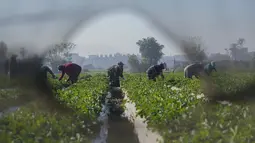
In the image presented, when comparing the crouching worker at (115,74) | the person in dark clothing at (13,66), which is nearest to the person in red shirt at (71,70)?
the crouching worker at (115,74)

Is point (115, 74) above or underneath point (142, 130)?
above

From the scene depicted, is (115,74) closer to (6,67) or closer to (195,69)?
(195,69)

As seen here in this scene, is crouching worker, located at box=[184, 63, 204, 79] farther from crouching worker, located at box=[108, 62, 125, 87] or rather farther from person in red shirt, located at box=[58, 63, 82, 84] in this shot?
person in red shirt, located at box=[58, 63, 82, 84]

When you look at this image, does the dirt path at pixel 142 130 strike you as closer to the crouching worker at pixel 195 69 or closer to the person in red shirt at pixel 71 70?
the person in red shirt at pixel 71 70

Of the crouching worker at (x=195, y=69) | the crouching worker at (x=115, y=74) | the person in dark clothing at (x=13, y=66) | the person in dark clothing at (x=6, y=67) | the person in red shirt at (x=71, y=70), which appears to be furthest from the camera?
the crouching worker at (x=195, y=69)

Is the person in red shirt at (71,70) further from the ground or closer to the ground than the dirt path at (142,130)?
further from the ground

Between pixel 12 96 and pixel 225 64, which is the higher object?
pixel 225 64

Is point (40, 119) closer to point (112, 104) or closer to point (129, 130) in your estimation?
point (129, 130)

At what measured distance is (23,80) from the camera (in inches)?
428

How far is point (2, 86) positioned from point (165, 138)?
925cm

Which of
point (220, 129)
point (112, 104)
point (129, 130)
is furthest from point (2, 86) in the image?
point (220, 129)

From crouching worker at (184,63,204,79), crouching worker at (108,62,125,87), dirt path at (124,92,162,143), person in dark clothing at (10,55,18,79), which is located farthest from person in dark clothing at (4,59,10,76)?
crouching worker at (184,63,204,79)

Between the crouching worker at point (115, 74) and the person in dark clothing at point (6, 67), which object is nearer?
the person in dark clothing at point (6, 67)

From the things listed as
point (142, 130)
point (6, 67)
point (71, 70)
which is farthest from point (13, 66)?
point (71, 70)
